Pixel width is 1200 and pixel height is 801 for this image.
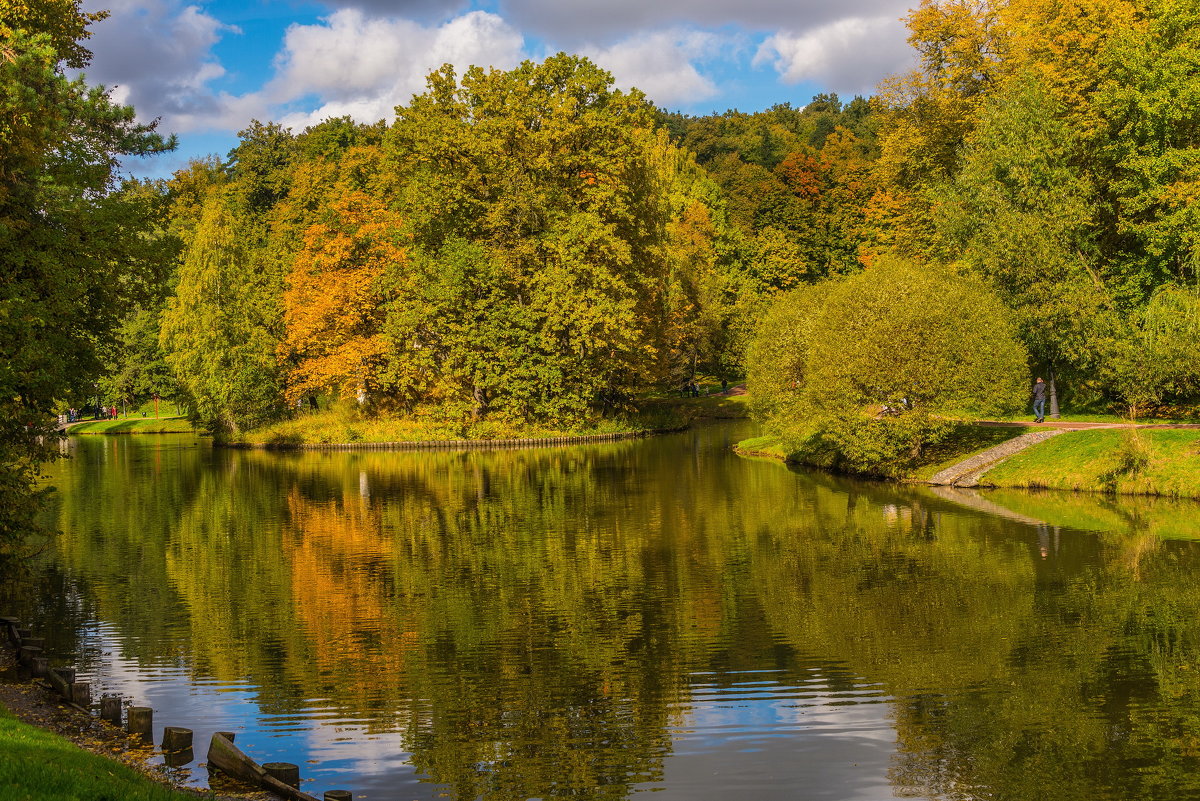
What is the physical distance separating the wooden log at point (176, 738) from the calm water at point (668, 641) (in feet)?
1.34

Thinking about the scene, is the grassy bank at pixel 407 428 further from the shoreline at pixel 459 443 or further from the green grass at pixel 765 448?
the green grass at pixel 765 448

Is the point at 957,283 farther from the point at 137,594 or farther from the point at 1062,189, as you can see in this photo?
the point at 137,594

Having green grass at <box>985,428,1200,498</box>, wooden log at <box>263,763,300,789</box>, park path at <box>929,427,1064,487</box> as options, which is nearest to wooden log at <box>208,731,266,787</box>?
wooden log at <box>263,763,300,789</box>

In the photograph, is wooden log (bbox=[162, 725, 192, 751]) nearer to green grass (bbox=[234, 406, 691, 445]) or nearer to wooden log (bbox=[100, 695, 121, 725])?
wooden log (bbox=[100, 695, 121, 725])

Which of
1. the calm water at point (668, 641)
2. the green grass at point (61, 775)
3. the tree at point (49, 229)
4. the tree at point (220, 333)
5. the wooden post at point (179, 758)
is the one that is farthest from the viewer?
the tree at point (220, 333)

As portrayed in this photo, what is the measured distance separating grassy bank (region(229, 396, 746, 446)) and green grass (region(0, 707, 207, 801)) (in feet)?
162

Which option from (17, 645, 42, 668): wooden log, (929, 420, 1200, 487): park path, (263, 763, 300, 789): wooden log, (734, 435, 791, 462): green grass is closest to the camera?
(263, 763, 300, 789): wooden log

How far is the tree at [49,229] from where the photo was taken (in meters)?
21.1

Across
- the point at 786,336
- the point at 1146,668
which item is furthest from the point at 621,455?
the point at 1146,668

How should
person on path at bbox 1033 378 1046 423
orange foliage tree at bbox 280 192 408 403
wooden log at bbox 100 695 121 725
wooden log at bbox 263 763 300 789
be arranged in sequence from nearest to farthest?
wooden log at bbox 263 763 300 789 < wooden log at bbox 100 695 121 725 < person on path at bbox 1033 378 1046 423 < orange foliage tree at bbox 280 192 408 403

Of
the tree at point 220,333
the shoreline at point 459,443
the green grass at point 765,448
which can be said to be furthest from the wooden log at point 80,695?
the tree at point 220,333

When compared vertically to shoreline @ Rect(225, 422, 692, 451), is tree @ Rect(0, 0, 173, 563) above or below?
above

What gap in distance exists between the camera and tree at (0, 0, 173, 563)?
21062mm

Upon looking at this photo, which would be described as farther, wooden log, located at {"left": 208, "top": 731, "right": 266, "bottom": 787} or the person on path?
the person on path
